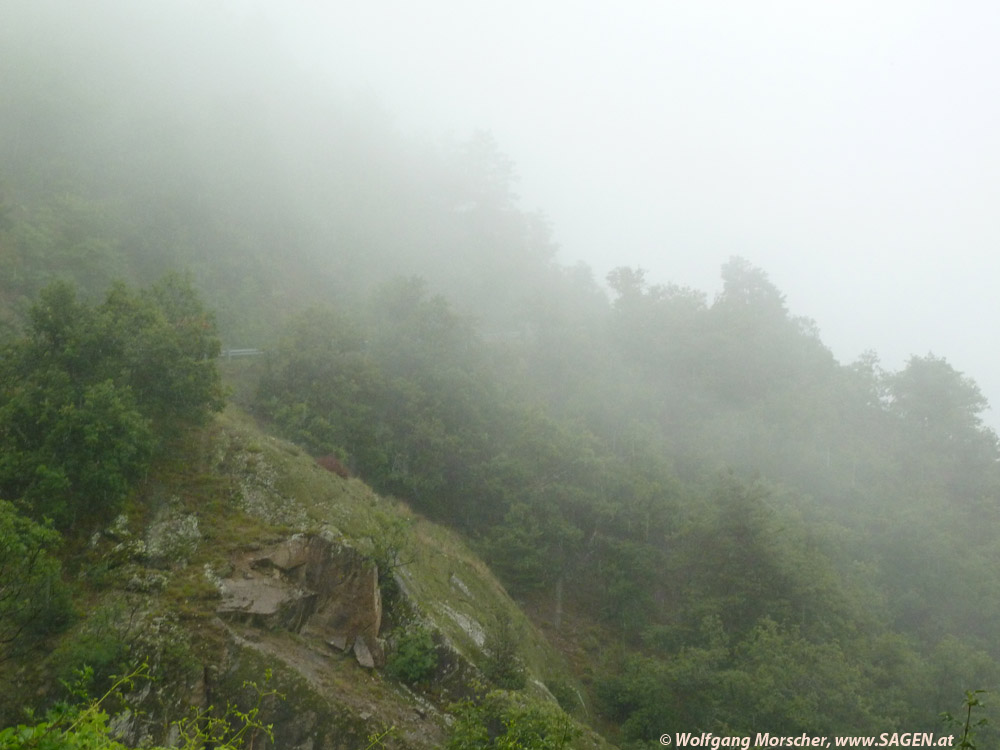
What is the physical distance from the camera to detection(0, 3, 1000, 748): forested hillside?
1716 cm

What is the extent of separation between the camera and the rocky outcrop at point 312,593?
1372 centimetres

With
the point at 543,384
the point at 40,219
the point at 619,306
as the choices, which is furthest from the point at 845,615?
the point at 40,219

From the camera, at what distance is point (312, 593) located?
14.5 meters

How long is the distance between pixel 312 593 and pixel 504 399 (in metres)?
19.1

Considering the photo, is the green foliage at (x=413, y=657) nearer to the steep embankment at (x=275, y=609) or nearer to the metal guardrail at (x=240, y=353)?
the steep embankment at (x=275, y=609)

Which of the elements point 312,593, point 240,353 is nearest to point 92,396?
point 312,593

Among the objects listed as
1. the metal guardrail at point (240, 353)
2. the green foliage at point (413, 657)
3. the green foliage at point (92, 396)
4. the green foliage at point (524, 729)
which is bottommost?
the green foliage at point (413, 657)

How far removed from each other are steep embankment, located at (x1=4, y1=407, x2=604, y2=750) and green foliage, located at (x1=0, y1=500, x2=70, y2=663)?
0.44 meters

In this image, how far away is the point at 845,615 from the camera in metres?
24.5

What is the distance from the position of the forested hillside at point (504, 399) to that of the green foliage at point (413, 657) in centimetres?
650

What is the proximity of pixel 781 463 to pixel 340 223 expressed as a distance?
128ft

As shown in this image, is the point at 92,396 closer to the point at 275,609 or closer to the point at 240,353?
the point at 275,609

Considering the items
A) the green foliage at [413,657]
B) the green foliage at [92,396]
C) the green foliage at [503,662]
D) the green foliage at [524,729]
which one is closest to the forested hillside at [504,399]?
the green foliage at [92,396]

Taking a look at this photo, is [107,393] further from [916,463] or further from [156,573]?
[916,463]
